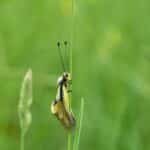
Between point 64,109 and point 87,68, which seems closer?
point 64,109

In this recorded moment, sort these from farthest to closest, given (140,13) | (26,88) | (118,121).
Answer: (140,13), (118,121), (26,88)

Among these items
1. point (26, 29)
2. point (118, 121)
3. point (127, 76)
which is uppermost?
point (26, 29)

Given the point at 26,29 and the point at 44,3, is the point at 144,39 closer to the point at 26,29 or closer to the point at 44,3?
the point at 26,29

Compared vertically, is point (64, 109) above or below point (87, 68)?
below

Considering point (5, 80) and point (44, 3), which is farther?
point (44, 3)

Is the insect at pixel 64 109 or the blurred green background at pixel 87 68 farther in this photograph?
the blurred green background at pixel 87 68

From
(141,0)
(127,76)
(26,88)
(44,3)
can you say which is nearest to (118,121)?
(127,76)

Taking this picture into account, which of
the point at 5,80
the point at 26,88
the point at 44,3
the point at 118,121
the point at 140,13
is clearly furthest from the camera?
the point at 44,3

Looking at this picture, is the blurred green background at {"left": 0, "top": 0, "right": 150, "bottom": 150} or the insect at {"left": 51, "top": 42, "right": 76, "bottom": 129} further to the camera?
the blurred green background at {"left": 0, "top": 0, "right": 150, "bottom": 150}
